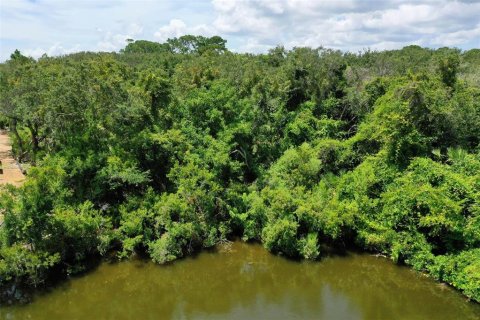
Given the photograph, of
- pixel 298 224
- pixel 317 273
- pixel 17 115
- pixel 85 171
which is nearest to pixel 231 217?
pixel 298 224

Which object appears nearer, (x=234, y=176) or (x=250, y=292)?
(x=250, y=292)

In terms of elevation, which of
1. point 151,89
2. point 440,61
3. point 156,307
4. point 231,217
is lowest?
point 156,307

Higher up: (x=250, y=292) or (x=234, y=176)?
(x=234, y=176)

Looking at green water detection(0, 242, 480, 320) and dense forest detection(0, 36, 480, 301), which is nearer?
green water detection(0, 242, 480, 320)

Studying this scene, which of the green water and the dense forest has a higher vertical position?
the dense forest

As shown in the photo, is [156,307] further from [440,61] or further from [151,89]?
[440,61]
